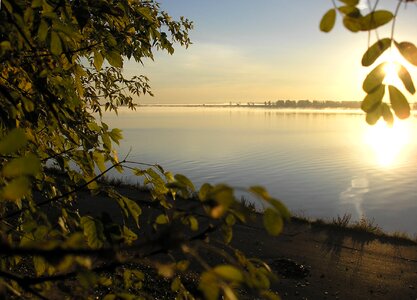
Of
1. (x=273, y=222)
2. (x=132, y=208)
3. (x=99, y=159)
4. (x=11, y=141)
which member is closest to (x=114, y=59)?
(x=99, y=159)

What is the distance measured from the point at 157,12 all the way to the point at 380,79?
18.4 feet

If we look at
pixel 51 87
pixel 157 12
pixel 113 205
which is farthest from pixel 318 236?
pixel 51 87

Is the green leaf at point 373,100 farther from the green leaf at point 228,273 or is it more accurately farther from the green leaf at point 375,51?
the green leaf at point 228,273

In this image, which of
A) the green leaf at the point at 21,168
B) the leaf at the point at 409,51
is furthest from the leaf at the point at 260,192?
the leaf at the point at 409,51

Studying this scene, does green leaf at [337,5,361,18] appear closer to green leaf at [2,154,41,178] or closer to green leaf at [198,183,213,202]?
green leaf at [198,183,213,202]

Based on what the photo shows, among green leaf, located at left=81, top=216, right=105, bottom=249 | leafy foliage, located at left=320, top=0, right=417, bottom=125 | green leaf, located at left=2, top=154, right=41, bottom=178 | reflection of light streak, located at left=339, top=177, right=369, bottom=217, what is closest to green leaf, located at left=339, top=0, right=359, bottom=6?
leafy foliage, located at left=320, top=0, right=417, bottom=125

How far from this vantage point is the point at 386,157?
141 feet

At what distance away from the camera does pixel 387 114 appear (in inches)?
51.6

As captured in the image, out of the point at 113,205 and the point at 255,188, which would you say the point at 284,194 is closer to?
the point at 113,205

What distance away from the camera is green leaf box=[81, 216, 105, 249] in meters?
1.94

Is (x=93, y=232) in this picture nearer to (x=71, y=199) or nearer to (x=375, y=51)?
(x=71, y=199)

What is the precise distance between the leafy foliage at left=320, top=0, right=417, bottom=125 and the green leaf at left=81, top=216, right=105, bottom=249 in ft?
4.61

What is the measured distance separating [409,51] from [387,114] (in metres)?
0.23

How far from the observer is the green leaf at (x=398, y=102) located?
1.19 meters
